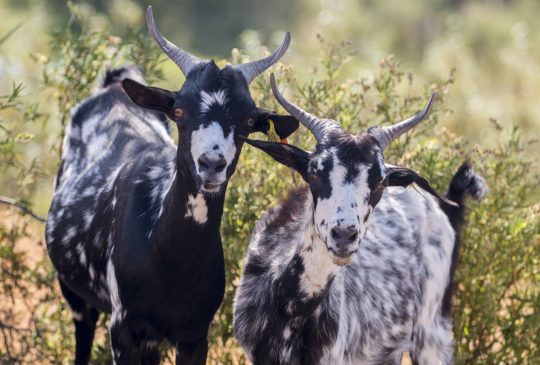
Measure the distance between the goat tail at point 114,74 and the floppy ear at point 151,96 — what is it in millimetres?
1970

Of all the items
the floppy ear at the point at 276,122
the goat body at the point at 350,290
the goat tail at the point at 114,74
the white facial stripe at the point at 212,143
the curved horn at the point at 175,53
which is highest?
the goat tail at the point at 114,74

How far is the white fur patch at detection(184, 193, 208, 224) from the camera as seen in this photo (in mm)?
6094

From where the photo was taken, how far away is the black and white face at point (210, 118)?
5766mm

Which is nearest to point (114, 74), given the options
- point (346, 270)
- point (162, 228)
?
point (162, 228)

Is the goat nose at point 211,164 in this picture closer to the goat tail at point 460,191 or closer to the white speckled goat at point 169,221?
the white speckled goat at point 169,221

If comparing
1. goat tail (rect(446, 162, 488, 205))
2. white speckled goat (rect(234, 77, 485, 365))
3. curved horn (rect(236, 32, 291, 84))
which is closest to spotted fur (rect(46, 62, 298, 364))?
curved horn (rect(236, 32, 291, 84))

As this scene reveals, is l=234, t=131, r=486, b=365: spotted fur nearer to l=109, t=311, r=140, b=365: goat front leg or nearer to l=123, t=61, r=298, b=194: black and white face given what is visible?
l=123, t=61, r=298, b=194: black and white face

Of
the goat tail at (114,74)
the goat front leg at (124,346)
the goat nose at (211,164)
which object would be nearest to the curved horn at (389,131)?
the goat nose at (211,164)

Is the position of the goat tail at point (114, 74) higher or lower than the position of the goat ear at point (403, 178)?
higher

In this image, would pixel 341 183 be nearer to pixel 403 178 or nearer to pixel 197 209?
pixel 403 178

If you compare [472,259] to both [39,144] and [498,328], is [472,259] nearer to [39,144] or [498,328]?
[498,328]

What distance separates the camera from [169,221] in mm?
6246

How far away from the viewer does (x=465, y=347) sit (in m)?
7.86

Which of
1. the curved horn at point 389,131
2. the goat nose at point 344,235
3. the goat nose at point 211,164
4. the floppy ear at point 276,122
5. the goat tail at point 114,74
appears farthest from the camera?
the goat tail at point 114,74
